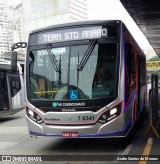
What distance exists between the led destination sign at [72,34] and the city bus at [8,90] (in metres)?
7.32

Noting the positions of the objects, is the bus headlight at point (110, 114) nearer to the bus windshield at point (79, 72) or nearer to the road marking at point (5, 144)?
the bus windshield at point (79, 72)

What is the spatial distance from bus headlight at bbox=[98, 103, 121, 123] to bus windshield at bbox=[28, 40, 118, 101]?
294 millimetres

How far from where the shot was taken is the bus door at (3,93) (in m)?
15.5

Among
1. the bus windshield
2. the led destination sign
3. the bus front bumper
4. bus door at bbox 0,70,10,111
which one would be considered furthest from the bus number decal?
bus door at bbox 0,70,10,111

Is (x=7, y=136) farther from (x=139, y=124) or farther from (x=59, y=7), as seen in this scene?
(x=59, y=7)

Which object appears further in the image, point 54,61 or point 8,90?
point 8,90

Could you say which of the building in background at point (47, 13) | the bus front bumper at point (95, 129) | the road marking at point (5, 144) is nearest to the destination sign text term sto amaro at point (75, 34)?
the bus front bumper at point (95, 129)

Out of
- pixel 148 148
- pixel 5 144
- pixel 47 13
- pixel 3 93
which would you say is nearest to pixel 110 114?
pixel 148 148

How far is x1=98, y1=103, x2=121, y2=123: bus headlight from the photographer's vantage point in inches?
283

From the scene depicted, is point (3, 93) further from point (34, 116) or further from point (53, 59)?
point (53, 59)

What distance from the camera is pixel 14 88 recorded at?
16.5 m

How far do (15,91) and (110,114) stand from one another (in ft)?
33.6

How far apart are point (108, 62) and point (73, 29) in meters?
1.22

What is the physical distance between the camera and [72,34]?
7797mm
